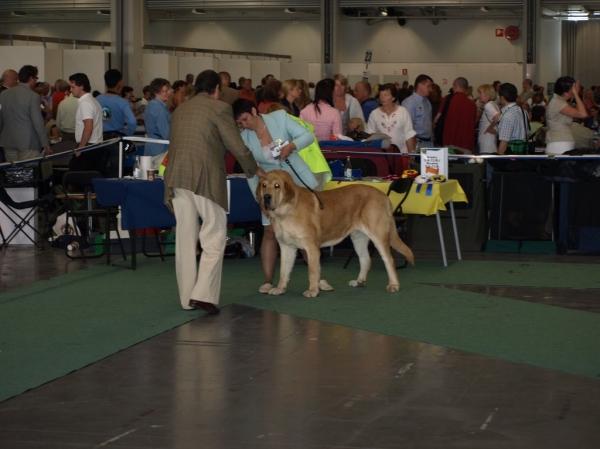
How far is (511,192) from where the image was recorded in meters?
9.95

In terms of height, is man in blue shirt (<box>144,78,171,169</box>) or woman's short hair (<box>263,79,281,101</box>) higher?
woman's short hair (<box>263,79,281,101</box>)

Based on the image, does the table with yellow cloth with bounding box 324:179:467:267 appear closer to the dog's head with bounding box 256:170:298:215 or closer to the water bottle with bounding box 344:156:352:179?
the water bottle with bounding box 344:156:352:179

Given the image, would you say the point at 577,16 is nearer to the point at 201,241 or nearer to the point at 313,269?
the point at 313,269

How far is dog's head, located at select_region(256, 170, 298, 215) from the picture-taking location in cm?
700

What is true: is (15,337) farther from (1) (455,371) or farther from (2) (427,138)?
(2) (427,138)

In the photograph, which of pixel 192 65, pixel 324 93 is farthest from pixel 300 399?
pixel 192 65

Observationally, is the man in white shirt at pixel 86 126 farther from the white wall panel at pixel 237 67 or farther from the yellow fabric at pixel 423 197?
the white wall panel at pixel 237 67

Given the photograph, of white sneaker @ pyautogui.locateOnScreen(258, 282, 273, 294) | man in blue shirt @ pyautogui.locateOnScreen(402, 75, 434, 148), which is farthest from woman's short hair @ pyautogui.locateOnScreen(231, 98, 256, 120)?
man in blue shirt @ pyautogui.locateOnScreen(402, 75, 434, 148)

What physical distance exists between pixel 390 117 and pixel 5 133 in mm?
4164

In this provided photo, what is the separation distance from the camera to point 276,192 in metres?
7.00

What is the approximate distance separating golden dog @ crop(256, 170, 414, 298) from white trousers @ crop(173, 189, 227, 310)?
451mm

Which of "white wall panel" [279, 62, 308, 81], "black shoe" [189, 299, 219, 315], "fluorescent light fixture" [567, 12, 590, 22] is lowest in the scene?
"black shoe" [189, 299, 219, 315]

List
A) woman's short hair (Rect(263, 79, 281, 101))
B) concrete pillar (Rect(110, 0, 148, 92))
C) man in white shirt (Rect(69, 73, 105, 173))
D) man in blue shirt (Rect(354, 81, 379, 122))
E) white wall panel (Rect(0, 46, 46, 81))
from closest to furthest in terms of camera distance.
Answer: woman's short hair (Rect(263, 79, 281, 101))
man in white shirt (Rect(69, 73, 105, 173))
man in blue shirt (Rect(354, 81, 379, 122))
white wall panel (Rect(0, 46, 46, 81))
concrete pillar (Rect(110, 0, 148, 92))

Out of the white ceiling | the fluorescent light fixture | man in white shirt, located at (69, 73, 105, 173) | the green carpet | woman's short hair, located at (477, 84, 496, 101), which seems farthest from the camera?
the fluorescent light fixture
